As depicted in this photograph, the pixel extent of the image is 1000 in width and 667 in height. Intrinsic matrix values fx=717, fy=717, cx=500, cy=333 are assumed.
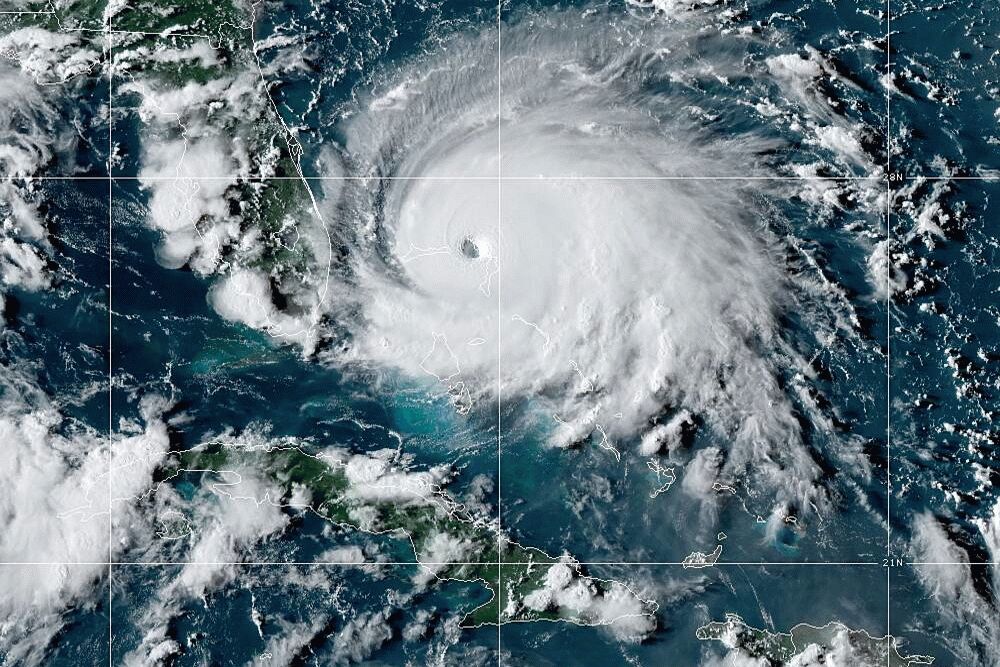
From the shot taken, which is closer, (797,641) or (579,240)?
(797,641)

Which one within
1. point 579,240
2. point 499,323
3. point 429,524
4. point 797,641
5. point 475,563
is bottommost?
point 797,641

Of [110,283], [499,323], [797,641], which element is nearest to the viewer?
[797,641]

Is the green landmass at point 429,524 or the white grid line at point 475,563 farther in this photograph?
the green landmass at point 429,524

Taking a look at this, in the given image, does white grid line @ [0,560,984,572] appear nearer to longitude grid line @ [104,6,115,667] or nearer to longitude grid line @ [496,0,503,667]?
longitude grid line @ [496,0,503,667]

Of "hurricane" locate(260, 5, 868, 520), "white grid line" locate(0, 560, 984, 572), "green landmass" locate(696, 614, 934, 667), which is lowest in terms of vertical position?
"green landmass" locate(696, 614, 934, 667)

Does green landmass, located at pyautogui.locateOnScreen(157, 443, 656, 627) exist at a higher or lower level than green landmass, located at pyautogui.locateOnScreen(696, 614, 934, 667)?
higher

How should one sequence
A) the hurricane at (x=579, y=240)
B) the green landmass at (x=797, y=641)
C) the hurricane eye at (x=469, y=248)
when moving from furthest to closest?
the hurricane eye at (x=469, y=248) → the hurricane at (x=579, y=240) → the green landmass at (x=797, y=641)

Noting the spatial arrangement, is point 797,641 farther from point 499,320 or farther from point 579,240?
point 579,240

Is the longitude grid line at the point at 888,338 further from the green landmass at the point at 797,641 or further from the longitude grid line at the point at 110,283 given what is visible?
the longitude grid line at the point at 110,283

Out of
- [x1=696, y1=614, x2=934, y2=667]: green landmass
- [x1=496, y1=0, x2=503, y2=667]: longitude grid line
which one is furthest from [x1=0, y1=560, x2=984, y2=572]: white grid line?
[x1=696, y1=614, x2=934, y2=667]: green landmass

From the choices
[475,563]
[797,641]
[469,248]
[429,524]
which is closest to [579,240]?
[469,248]

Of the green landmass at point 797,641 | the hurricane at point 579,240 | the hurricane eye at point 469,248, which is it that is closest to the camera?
the green landmass at point 797,641

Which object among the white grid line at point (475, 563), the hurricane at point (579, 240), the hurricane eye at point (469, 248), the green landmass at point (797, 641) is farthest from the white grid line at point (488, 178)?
the green landmass at point (797, 641)

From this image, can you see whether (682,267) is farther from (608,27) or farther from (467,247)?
(608,27)
